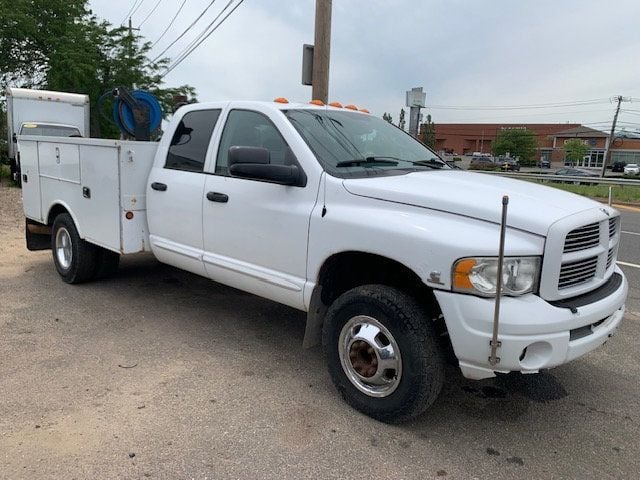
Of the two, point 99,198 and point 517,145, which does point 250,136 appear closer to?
point 99,198

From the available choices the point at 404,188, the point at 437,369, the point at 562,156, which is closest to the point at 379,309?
the point at 437,369

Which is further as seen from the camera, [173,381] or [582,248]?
[173,381]

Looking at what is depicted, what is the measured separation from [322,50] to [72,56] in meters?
14.8

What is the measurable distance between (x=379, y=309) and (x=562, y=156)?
95.7 m

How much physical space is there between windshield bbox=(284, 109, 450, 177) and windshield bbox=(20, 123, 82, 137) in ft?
42.7

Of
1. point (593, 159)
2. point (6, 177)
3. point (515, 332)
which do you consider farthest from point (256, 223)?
point (593, 159)

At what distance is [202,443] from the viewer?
3.00 meters

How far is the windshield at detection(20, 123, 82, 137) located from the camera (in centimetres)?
1501

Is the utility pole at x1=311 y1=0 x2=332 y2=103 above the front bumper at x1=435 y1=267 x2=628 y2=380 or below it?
above

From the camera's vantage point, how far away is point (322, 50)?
9.23m

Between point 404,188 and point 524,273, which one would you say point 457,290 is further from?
point 404,188

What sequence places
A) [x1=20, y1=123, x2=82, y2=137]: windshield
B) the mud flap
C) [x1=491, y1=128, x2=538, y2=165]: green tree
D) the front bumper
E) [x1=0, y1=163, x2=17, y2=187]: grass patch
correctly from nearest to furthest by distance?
the front bumper
the mud flap
[x1=20, y1=123, x2=82, y2=137]: windshield
[x1=0, y1=163, x2=17, y2=187]: grass patch
[x1=491, y1=128, x2=538, y2=165]: green tree

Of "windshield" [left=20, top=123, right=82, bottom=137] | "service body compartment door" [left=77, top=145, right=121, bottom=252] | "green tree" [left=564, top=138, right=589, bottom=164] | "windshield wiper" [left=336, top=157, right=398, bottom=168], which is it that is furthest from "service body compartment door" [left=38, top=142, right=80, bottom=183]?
"green tree" [left=564, top=138, right=589, bottom=164]

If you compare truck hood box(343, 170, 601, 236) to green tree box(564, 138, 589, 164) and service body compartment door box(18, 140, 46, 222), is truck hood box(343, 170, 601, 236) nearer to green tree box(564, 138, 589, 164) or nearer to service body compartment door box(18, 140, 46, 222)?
service body compartment door box(18, 140, 46, 222)
